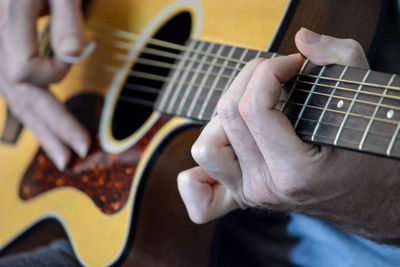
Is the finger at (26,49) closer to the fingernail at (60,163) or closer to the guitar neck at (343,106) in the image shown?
the fingernail at (60,163)

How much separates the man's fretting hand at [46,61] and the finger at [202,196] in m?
0.28

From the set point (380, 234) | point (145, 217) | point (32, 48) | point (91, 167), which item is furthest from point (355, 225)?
point (32, 48)

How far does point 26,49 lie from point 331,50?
1.70ft

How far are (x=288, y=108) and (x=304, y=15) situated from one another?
4.7 inches

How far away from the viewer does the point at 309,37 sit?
0.49m

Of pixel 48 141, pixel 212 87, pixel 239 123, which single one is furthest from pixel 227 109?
pixel 48 141

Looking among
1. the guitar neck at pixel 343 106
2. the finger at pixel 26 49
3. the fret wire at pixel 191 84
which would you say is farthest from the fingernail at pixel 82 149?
the guitar neck at pixel 343 106

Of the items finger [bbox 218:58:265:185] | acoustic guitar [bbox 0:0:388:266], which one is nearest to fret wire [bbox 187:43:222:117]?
acoustic guitar [bbox 0:0:388:266]

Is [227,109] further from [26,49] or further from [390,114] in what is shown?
[26,49]

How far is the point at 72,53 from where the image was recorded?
832mm

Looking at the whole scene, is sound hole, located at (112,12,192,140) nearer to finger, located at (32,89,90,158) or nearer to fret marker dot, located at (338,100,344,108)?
finger, located at (32,89,90,158)

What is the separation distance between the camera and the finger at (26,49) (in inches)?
32.6

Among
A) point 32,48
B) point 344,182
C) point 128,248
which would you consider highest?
point 344,182

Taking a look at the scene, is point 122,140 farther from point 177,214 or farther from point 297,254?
point 297,254
